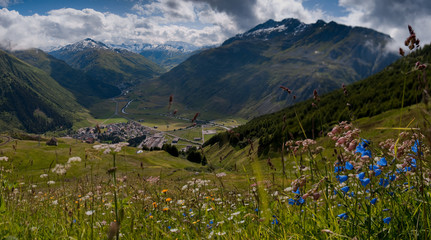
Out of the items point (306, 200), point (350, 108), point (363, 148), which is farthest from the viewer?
point (306, 200)

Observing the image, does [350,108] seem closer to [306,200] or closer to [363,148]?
[306,200]

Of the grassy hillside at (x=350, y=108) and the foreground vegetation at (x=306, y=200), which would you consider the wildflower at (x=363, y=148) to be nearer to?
the foreground vegetation at (x=306, y=200)

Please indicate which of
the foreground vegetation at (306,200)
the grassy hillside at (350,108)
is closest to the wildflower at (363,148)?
the foreground vegetation at (306,200)

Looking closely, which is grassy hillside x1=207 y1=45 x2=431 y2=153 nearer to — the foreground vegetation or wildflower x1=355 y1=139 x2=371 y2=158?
the foreground vegetation

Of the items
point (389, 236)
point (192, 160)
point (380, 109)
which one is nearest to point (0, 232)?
point (389, 236)

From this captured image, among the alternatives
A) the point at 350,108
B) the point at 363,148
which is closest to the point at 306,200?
the point at 350,108

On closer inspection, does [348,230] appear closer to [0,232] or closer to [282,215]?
[282,215]

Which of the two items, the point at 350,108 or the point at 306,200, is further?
the point at 306,200

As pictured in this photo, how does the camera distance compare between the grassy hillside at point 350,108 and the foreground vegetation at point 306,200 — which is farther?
the grassy hillside at point 350,108

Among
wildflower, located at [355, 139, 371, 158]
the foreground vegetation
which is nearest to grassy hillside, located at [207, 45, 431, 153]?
the foreground vegetation

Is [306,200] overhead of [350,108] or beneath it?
beneath

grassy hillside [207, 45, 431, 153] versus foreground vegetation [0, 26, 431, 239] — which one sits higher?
grassy hillside [207, 45, 431, 153]

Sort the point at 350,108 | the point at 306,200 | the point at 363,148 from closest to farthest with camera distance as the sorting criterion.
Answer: the point at 363,148, the point at 350,108, the point at 306,200

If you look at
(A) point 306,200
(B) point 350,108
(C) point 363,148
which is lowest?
(A) point 306,200
